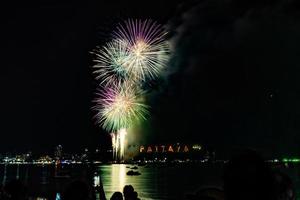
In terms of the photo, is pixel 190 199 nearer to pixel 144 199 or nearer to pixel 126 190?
pixel 126 190

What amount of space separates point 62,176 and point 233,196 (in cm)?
11701

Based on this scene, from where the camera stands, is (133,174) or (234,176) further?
(133,174)

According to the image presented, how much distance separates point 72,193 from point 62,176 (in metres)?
114

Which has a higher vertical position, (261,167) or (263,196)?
(261,167)

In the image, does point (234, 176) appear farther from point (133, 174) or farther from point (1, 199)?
point (133, 174)

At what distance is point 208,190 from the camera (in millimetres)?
3975

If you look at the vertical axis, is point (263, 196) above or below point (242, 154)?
below

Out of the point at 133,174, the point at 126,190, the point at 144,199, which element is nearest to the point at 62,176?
the point at 133,174

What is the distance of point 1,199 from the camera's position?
6410 millimetres

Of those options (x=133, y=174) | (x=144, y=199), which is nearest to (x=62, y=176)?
(x=133, y=174)

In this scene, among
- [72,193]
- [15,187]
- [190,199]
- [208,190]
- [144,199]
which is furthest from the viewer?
[144,199]

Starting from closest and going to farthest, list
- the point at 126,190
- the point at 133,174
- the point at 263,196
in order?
the point at 263,196 < the point at 126,190 < the point at 133,174

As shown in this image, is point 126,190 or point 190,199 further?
point 126,190

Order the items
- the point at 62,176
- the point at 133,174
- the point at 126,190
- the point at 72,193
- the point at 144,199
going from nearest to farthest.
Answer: the point at 72,193
the point at 126,190
the point at 144,199
the point at 62,176
the point at 133,174
